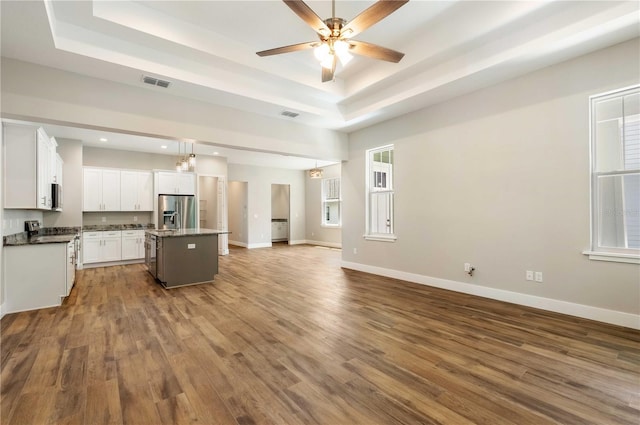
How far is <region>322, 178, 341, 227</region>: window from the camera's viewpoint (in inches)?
419

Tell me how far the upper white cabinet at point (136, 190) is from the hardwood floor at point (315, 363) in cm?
392

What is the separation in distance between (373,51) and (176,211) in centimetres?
690

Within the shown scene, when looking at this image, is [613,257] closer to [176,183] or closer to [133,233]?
[176,183]

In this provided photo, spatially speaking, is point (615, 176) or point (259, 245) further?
point (259, 245)

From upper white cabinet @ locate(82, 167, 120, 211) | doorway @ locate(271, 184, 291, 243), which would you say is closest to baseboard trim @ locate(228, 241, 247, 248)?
doorway @ locate(271, 184, 291, 243)

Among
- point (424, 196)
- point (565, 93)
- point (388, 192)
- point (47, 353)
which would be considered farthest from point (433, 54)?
point (47, 353)

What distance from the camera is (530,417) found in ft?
5.87

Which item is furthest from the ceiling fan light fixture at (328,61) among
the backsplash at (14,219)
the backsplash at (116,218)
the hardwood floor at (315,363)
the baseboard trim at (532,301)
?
the backsplash at (116,218)

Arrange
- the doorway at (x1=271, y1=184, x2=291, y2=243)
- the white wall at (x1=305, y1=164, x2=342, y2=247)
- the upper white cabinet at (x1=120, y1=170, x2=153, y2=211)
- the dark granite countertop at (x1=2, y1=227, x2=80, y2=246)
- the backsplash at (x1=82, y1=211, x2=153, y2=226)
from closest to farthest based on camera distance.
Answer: the dark granite countertop at (x1=2, y1=227, x2=80, y2=246) → the backsplash at (x1=82, y1=211, x2=153, y2=226) → the upper white cabinet at (x1=120, y1=170, x2=153, y2=211) → the white wall at (x1=305, y1=164, x2=342, y2=247) → the doorway at (x1=271, y1=184, x2=291, y2=243)

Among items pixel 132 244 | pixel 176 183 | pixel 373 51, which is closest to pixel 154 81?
pixel 373 51

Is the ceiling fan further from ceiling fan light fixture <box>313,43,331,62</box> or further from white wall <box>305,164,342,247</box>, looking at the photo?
white wall <box>305,164,342,247</box>

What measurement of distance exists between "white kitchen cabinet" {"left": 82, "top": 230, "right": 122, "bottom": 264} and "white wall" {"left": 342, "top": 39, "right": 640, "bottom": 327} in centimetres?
645

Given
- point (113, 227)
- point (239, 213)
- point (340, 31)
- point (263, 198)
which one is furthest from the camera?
point (239, 213)

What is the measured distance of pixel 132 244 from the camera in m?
7.31
